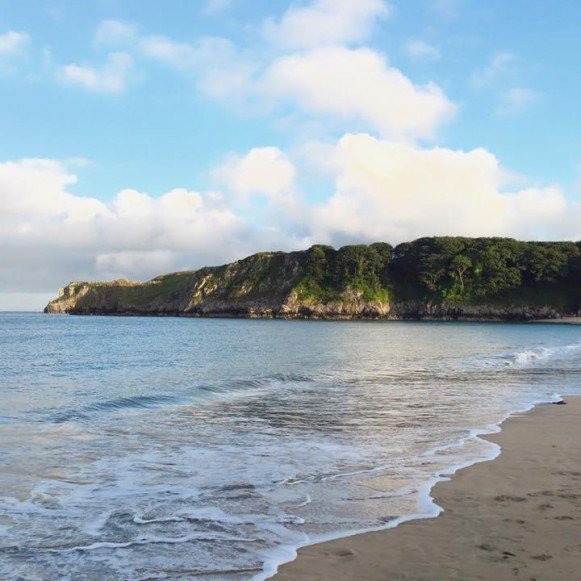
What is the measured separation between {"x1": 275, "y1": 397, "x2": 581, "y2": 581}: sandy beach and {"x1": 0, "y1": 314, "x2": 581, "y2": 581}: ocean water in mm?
373

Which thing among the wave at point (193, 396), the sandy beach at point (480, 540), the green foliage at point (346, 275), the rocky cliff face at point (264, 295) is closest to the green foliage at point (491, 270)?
the green foliage at point (346, 275)

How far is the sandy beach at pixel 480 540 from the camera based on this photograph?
505cm

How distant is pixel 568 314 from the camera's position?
138625 mm

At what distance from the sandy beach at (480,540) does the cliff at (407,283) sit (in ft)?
469

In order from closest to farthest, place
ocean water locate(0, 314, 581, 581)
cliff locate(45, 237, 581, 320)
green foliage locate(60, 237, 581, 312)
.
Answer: ocean water locate(0, 314, 581, 581) < cliff locate(45, 237, 581, 320) < green foliage locate(60, 237, 581, 312)

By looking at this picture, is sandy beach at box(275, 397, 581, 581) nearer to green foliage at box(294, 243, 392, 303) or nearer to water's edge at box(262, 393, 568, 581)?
water's edge at box(262, 393, 568, 581)

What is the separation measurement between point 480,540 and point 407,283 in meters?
157

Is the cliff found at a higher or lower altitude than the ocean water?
higher

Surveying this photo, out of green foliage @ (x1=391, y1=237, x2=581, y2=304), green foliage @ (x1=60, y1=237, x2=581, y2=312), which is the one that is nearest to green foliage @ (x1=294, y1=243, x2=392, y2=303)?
green foliage @ (x1=60, y1=237, x2=581, y2=312)

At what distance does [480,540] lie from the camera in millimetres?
5789

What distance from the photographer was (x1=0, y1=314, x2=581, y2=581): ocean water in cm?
579

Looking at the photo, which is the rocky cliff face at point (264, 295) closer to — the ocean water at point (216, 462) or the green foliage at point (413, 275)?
the green foliage at point (413, 275)

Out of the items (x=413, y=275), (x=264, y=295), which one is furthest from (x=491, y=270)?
(x=264, y=295)

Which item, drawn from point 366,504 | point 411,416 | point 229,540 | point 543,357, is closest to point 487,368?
point 543,357
